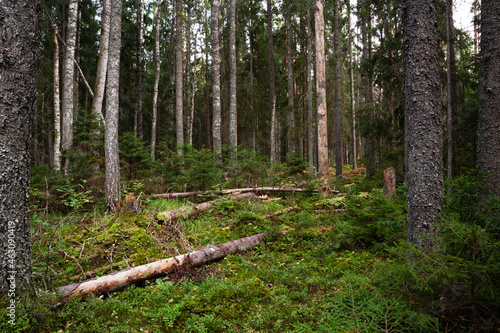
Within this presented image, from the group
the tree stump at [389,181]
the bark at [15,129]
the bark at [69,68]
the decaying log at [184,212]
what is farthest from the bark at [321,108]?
the bark at [69,68]

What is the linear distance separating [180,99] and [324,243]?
12155mm

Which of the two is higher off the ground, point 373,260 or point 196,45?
point 196,45

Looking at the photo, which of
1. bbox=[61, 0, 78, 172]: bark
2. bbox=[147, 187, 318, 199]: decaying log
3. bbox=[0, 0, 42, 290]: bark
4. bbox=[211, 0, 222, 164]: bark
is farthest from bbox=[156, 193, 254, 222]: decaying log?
bbox=[61, 0, 78, 172]: bark

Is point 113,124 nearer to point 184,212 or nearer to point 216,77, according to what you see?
point 184,212

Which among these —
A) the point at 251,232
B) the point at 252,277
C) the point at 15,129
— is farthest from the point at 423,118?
the point at 15,129

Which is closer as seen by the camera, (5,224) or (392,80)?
(5,224)

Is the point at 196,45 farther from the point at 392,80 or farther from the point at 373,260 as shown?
the point at 373,260

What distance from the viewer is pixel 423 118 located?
3.82 m

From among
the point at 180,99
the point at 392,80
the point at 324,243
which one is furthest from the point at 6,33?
the point at 392,80

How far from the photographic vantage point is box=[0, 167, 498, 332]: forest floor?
242 cm

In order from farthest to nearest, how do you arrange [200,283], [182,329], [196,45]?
[196,45] < [200,283] < [182,329]

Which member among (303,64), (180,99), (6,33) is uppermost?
(303,64)

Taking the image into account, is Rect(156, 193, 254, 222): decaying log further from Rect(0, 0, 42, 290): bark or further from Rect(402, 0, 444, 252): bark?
Rect(402, 0, 444, 252): bark

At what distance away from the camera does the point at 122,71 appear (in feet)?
72.2
